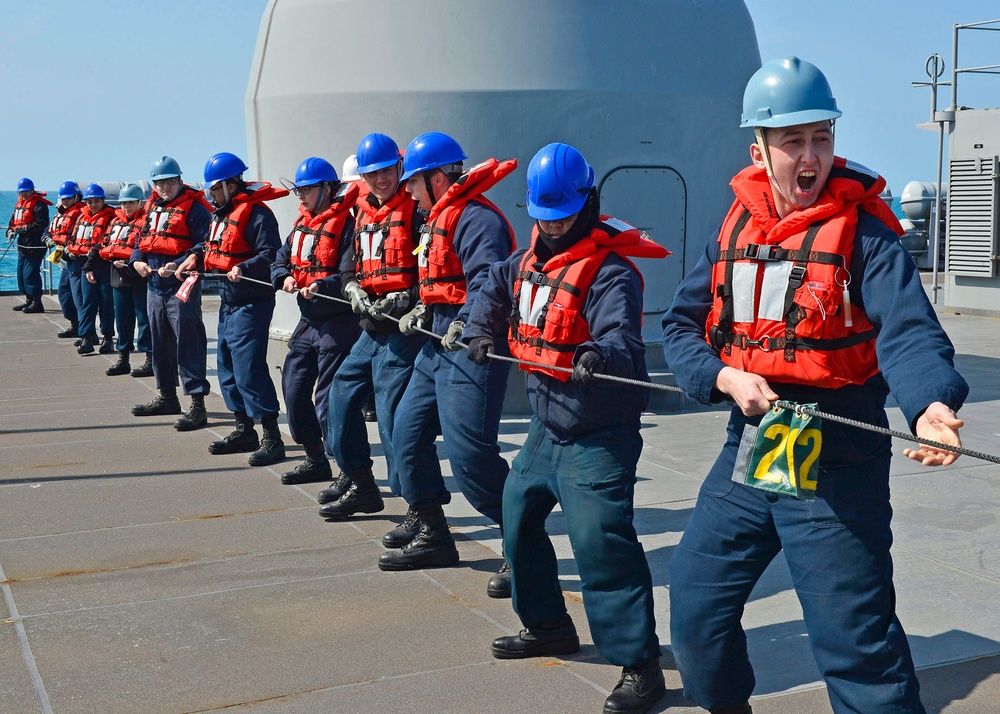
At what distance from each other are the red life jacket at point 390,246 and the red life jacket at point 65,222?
1159cm

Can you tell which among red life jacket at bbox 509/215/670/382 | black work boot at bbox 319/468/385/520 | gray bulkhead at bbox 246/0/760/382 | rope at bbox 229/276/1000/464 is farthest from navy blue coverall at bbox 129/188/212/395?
rope at bbox 229/276/1000/464

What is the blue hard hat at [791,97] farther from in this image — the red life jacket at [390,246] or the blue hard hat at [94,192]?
the blue hard hat at [94,192]

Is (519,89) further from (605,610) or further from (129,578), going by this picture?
(605,610)

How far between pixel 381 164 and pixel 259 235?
2252 mm

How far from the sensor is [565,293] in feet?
12.6

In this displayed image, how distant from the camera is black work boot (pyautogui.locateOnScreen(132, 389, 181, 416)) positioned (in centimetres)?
970

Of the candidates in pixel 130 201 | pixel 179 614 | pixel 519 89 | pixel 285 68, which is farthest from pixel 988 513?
pixel 130 201

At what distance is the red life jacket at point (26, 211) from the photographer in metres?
18.2

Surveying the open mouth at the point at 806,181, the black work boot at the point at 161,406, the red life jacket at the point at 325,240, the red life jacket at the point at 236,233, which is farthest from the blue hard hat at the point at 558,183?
the black work boot at the point at 161,406

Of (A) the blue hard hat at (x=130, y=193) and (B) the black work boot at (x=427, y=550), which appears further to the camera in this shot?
(A) the blue hard hat at (x=130, y=193)

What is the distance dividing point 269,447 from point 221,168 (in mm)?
1960

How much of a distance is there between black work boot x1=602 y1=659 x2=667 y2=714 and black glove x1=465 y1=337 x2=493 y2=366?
1.34 metres

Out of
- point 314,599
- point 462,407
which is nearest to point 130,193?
point 314,599

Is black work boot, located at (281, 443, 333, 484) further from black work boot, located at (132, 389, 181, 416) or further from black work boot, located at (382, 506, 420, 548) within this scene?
black work boot, located at (132, 389, 181, 416)
